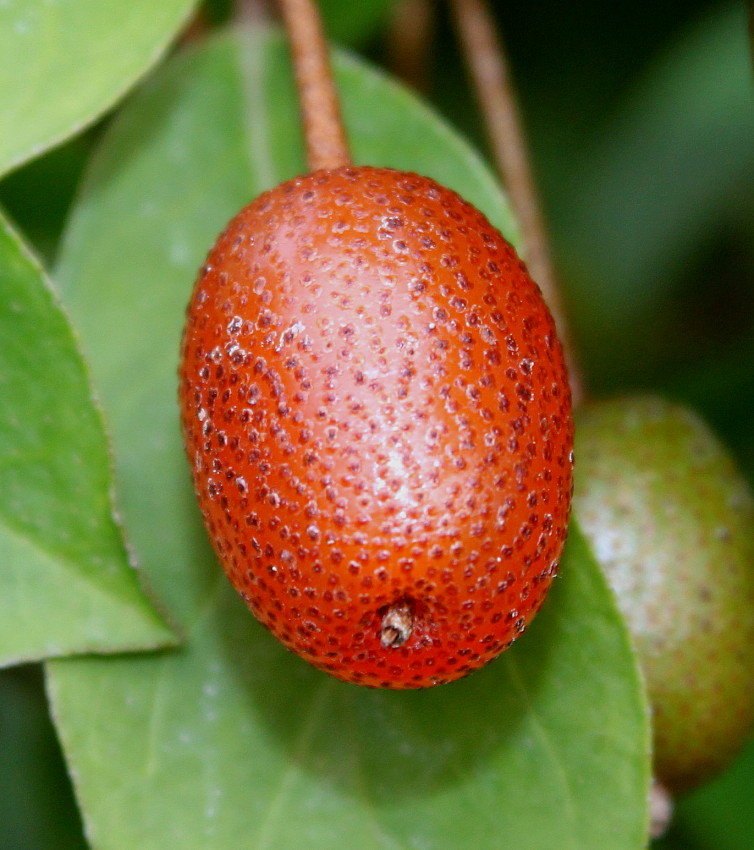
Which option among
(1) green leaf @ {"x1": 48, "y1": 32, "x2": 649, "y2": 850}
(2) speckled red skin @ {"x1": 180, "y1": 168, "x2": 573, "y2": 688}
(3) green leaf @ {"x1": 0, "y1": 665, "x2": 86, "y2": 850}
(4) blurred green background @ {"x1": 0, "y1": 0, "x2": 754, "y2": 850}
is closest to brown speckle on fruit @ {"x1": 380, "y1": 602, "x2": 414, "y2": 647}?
(2) speckled red skin @ {"x1": 180, "y1": 168, "x2": 573, "y2": 688}

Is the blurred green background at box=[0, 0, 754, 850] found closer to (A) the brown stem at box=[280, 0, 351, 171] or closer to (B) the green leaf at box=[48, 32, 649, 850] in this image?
(A) the brown stem at box=[280, 0, 351, 171]

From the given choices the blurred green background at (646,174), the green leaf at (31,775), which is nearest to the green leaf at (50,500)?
the green leaf at (31,775)

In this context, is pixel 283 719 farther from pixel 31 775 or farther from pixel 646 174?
pixel 646 174

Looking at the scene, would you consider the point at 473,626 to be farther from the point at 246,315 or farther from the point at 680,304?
the point at 680,304

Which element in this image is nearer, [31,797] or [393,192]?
[393,192]

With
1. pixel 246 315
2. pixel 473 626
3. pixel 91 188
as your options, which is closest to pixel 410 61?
pixel 91 188

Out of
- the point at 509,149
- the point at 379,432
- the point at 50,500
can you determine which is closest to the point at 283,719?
the point at 50,500
